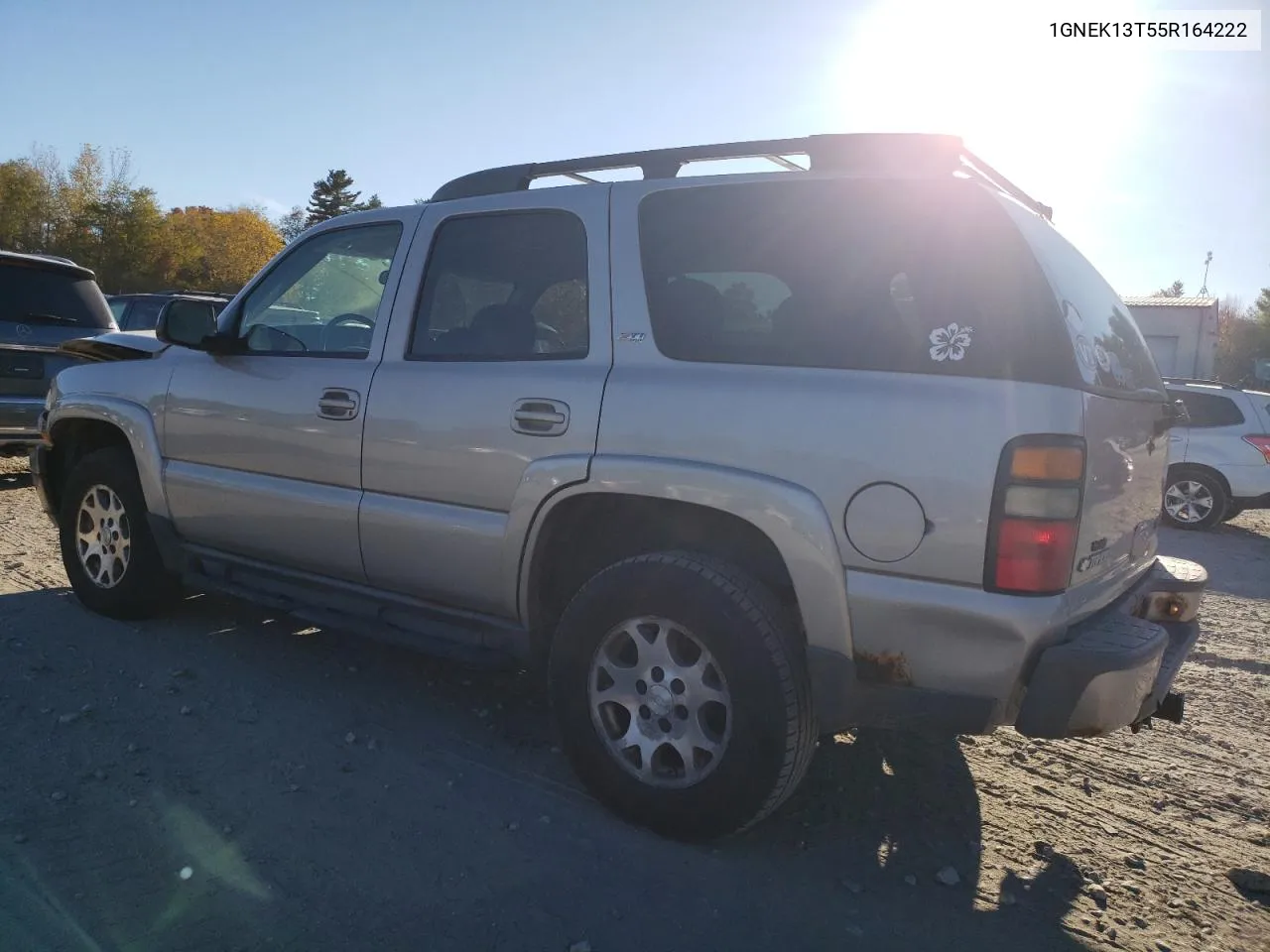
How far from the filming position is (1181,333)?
18.3 m

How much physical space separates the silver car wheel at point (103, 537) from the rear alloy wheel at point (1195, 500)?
9.74 meters

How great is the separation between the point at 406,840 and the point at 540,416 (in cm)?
138

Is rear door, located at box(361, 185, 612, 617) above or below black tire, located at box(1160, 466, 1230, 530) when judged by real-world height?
above

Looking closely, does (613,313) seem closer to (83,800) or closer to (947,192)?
(947,192)

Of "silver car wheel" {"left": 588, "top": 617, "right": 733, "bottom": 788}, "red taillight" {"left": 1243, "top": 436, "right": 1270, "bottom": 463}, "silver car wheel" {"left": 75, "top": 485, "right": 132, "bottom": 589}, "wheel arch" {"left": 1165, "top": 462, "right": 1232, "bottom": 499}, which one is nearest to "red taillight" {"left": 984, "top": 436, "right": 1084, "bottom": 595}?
"silver car wheel" {"left": 588, "top": 617, "right": 733, "bottom": 788}

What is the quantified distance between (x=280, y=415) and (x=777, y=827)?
2.51 m

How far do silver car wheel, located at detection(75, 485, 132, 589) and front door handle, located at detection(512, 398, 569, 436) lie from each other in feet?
8.43

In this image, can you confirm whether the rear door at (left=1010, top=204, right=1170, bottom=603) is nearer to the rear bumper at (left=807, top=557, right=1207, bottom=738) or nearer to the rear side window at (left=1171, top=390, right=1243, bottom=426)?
the rear bumper at (left=807, top=557, right=1207, bottom=738)

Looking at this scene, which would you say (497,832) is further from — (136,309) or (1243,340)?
(1243,340)

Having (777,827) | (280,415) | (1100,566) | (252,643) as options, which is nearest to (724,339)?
(1100,566)

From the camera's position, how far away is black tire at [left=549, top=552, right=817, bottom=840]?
2.67 metres

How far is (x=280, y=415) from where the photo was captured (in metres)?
3.91

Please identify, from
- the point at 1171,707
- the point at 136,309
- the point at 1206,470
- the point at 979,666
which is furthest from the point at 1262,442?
the point at 136,309

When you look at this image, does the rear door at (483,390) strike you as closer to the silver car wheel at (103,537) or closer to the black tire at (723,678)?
the black tire at (723,678)
